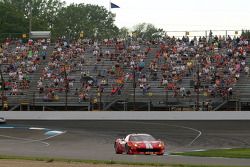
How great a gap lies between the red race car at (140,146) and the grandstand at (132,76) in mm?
17012

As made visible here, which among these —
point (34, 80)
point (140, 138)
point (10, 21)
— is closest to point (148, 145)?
point (140, 138)

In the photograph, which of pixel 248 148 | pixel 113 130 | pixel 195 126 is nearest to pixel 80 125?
pixel 113 130

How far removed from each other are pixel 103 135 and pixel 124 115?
26.6ft

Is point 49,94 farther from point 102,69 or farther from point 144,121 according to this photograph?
point 144,121

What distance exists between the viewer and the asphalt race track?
1159 inches

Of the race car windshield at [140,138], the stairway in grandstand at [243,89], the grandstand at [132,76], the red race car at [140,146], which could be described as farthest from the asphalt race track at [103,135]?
the stairway in grandstand at [243,89]

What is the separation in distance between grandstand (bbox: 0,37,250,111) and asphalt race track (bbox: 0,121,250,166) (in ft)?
11.7

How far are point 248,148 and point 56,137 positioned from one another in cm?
1136

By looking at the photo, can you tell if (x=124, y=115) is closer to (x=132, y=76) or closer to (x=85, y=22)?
(x=132, y=76)

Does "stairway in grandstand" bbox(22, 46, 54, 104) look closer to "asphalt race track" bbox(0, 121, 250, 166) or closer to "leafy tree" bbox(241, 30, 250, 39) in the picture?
"asphalt race track" bbox(0, 121, 250, 166)

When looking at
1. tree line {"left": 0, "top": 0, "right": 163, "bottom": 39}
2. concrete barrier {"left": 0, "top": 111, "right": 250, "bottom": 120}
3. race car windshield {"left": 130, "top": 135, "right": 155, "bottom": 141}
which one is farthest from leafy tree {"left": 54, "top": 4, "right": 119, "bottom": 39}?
race car windshield {"left": 130, "top": 135, "right": 155, "bottom": 141}

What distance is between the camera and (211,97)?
44.0 metres

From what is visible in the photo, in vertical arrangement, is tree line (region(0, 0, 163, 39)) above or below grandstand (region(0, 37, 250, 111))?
above

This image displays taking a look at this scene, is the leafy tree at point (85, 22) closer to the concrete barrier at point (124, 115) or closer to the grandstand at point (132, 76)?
the grandstand at point (132, 76)
